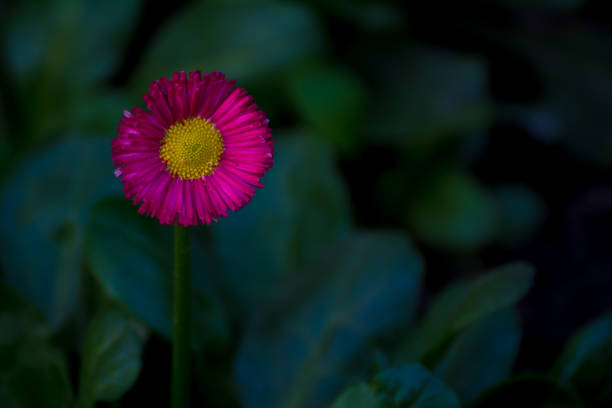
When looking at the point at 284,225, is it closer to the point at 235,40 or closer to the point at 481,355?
the point at 481,355

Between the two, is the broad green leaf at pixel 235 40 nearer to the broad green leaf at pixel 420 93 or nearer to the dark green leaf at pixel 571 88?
the broad green leaf at pixel 420 93

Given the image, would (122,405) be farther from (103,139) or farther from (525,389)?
(525,389)

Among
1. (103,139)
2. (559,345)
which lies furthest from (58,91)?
(559,345)

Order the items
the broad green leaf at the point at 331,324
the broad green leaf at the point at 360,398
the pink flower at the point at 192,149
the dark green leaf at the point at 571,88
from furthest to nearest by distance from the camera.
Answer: the dark green leaf at the point at 571,88
the broad green leaf at the point at 331,324
the broad green leaf at the point at 360,398
the pink flower at the point at 192,149

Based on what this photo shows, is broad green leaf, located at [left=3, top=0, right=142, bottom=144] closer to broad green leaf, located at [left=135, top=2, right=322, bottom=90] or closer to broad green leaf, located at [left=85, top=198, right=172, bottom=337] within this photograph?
broad green leaf, located at [left=135, top=2, right=322, bottom=90]

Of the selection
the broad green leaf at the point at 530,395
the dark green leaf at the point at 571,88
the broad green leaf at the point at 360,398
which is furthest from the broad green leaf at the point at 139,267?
the dark green leaf at the point at 571,88

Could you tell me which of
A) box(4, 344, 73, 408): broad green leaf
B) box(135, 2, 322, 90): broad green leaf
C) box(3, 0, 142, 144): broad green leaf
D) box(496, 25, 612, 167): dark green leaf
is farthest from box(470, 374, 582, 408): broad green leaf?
box(3, 0, 142, 144): broad green leaf

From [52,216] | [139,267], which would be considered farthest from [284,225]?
[52,216]
